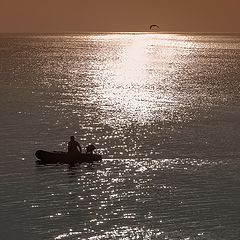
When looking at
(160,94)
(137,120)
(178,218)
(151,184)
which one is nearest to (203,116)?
(137,120)

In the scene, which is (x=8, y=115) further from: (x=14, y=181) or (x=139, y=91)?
(x=139, y=91)

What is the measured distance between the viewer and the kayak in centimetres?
4784

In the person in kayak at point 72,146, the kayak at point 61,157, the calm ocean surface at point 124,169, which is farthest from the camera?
the person in kayak at point 72,146

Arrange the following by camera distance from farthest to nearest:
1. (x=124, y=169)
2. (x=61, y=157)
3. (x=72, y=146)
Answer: (x=72, y=146)
(x=61, y=157)
(x=124, y=169)

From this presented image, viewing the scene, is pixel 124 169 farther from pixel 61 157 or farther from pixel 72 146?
pixel 61 157

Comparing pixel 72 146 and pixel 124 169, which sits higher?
pixel 72 146

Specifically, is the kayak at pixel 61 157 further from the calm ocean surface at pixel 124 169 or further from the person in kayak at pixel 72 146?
the calm ocean surface at pixel 124 169

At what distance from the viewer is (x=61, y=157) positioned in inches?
1887

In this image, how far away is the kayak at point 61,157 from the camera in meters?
47.8

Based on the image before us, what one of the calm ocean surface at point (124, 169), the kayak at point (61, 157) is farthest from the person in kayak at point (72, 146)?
the calm ocean surface at point (124, 169)

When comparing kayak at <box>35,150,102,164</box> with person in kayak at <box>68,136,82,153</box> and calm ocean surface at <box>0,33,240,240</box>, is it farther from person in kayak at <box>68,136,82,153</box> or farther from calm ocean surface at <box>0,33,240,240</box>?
calm ocean surface at <box>0,33,240,240</box>

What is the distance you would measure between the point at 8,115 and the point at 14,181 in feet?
96.9

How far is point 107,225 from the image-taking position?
34125 millimetres

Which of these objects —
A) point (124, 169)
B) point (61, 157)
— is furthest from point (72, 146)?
point (124, 169)
